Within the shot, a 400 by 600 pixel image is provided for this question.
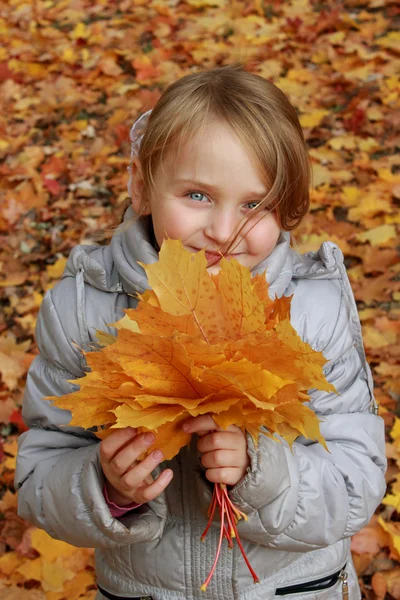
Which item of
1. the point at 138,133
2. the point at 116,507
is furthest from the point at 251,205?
the point at 116,507

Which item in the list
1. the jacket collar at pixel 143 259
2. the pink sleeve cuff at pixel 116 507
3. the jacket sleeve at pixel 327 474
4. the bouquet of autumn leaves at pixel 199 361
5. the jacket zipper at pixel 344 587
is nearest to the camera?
the bouquet of autumn leaves at pixel 199 361

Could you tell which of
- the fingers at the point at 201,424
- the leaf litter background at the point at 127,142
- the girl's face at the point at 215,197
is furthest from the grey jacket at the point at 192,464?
the leaf litter background at the point at 127,142

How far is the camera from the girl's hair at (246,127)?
152 centimetres

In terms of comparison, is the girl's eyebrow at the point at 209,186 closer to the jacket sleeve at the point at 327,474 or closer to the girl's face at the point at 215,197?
the girl's face at the point at 215,197

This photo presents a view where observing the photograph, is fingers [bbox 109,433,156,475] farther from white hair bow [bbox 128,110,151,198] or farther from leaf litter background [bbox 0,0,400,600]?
leaf litter background [bbox 0,0,400,600]

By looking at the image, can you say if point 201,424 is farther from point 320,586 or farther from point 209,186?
point 320,586

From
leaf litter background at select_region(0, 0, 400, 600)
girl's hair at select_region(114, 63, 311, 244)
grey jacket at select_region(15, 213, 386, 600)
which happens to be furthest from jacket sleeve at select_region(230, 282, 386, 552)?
leaf litter background at select_region(0, 0, 400, 600)

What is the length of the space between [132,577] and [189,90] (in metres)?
1.23

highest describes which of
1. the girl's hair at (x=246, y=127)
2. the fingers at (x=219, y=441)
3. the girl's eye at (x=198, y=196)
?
the girl's hair at (x=246, y=127)

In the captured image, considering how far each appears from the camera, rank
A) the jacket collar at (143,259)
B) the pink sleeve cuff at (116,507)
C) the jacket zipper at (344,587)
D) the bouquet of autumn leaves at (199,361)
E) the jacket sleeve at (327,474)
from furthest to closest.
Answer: the jacket zipper at (344,587), the jacket collar at (143,259), the pink sleeve cuff at (116,507), the jacket sleeve at (327,474), the bouquet of autumn leaves at (199,361)

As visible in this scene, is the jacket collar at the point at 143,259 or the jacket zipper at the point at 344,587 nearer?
the jacket collar at the point at 143,259

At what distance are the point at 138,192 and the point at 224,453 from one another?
0.74m

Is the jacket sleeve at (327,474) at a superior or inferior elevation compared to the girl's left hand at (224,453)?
inferior

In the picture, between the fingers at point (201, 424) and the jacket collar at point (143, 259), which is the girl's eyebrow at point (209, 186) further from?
the fingers at point (201, 424)
